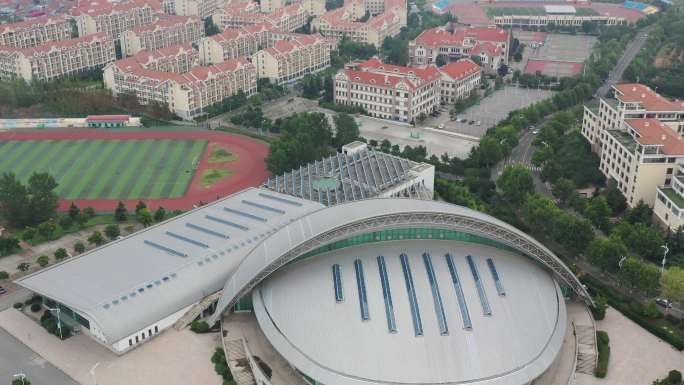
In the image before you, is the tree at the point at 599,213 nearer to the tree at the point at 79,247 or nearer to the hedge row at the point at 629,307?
the hedge row at the point at 629,307

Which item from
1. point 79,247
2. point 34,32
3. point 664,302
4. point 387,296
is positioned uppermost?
point 34,32

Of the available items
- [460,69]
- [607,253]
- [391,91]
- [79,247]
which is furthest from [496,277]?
[460,69]

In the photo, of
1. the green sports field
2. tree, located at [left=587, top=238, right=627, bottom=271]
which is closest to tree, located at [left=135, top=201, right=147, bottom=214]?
the green sports field

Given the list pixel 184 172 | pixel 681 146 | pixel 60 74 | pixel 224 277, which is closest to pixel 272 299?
pixel 224 277

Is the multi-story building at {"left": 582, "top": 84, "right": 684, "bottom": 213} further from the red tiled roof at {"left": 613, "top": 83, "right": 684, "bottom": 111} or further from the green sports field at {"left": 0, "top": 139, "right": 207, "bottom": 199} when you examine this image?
the green sports field at {"left": 0, "top": 139, "right": 207, "bottom": 199}

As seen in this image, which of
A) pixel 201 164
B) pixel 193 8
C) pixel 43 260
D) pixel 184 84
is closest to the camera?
pixel 43 260

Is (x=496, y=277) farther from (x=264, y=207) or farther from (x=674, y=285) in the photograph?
(x=264, y=207)

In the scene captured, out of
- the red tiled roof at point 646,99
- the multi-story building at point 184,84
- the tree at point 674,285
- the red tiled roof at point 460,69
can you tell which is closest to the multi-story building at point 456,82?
the red tiled roof at point 460,69
